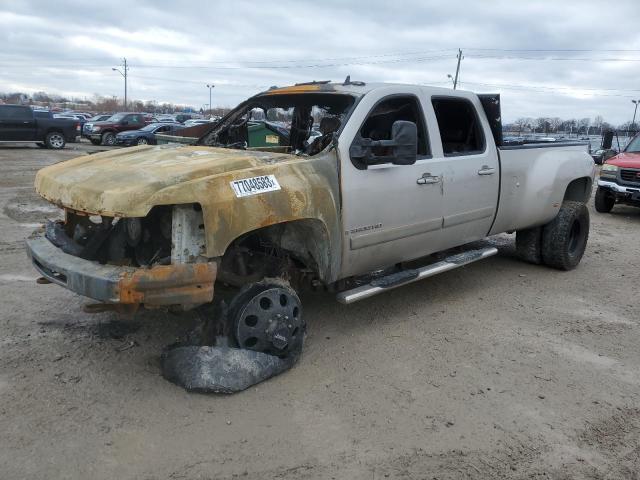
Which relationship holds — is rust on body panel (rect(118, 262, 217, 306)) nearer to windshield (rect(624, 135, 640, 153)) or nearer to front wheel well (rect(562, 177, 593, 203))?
front wheel well (rect(562, 177, 593, 203))

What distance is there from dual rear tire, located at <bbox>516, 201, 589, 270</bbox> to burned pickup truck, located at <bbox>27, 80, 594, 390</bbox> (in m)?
0.91

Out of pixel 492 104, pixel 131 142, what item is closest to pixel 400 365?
pixel 492 104

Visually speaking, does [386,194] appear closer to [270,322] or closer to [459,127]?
[270,322]

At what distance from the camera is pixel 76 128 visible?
23.1 meters

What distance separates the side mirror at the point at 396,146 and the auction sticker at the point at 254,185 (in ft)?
2.37

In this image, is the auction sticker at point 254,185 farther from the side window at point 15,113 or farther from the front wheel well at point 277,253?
the side window at point 15,113

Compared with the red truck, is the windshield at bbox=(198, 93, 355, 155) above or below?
above

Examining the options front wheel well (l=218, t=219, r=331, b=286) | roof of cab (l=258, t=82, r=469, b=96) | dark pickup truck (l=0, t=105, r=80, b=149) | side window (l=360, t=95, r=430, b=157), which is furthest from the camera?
dark pickup truck (l=0, t=105, r=80, b=149)

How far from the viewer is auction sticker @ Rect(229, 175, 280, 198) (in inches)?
126

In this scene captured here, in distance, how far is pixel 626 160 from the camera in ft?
35.2

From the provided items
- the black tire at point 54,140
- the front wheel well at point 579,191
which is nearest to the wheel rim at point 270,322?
the front wheel well at point 579,191

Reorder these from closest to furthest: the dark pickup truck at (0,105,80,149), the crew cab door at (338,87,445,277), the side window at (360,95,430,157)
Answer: the crew cab door at (338,87,445,277)
the side window at (360,95,430,157)
the dark pickup truck at (0,105,80,149)

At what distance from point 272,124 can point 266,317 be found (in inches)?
98.9

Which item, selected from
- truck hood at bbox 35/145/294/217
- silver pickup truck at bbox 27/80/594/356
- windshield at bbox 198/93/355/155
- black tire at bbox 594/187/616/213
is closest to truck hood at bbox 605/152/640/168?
black tire at bbox 594/187/616/213
